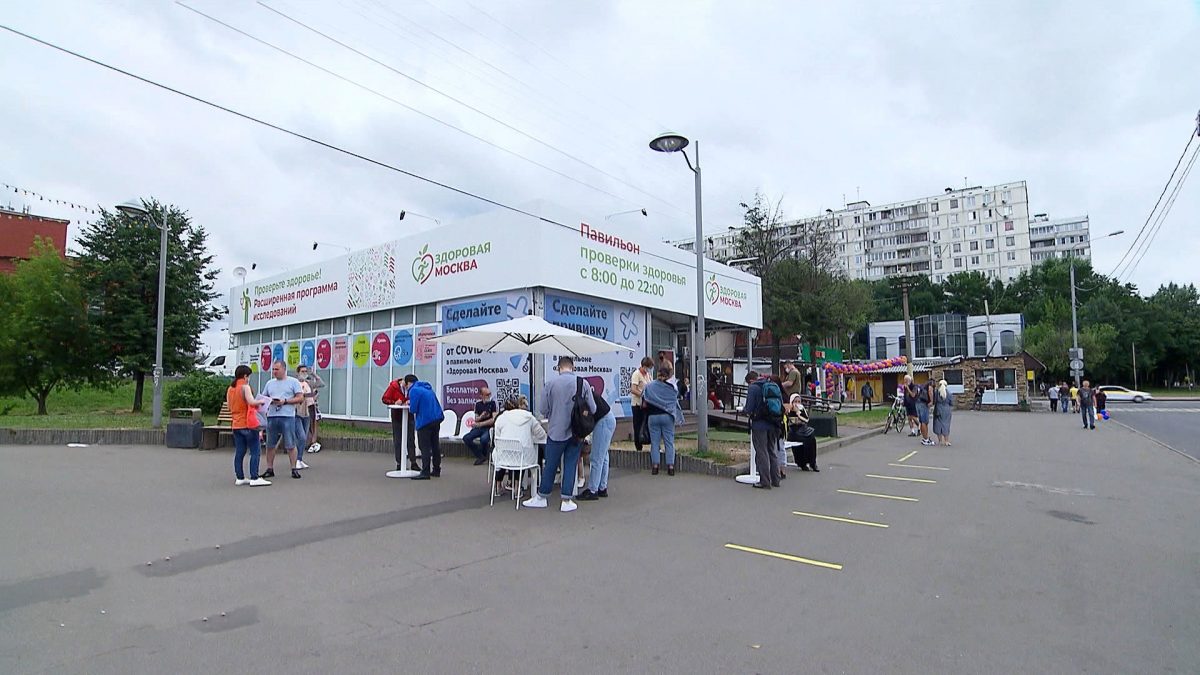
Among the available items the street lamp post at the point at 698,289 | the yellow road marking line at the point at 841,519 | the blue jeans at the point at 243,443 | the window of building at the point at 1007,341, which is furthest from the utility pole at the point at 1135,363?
the blue jeans at the point at 243,443

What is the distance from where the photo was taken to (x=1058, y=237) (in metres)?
108

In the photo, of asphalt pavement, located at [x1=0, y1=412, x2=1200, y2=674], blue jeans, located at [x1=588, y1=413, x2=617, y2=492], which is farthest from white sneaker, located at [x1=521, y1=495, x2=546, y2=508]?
blue jeans, located at [x1=588, y1=413, x2=617, y2=492]

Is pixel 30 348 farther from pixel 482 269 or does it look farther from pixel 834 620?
pixel 834 620

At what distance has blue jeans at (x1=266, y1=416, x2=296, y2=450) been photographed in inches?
369

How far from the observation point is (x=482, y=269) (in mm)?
13359

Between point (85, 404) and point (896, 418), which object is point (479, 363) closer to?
point (896, 418)

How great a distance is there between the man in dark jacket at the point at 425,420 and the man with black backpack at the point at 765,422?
462cm

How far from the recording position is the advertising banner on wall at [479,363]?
1284 centimetres

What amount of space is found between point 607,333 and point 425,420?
18.4 feet

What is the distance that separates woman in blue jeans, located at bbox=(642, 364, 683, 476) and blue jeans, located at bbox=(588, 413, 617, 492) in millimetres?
1475

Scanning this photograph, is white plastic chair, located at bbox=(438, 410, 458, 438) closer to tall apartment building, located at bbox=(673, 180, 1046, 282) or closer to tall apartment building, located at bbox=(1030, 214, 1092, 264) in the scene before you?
tall apartment building, located at bbox=(673, 180, 1046, 282)

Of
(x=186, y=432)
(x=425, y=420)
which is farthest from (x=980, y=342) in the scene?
(x=186, y=432)

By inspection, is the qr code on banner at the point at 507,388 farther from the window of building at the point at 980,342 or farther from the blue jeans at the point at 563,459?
the window of building at the point at 980,342

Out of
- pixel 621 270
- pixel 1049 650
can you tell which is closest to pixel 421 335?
pixel 621 270
